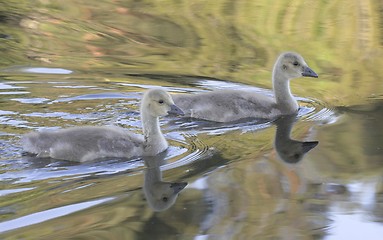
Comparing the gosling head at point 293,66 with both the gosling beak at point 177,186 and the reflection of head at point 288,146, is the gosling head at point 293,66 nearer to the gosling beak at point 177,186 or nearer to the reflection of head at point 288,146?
the reflection of head at point 288,146

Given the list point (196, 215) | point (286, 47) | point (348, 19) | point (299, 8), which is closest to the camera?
point (196, 215)

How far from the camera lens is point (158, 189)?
251 inches

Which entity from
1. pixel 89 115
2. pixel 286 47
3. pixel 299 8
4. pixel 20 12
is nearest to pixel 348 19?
pixel 299 8

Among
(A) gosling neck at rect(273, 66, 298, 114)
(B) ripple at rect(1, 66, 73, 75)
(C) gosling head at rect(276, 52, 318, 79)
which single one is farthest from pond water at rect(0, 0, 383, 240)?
(C) gosling head at rect(276, 52, 318, 79)

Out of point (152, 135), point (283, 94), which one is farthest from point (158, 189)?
point (283, 94)

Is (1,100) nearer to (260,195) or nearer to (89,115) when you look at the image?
(89,115)

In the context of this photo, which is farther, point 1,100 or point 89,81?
point 89,81

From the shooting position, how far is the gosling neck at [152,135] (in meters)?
7.44

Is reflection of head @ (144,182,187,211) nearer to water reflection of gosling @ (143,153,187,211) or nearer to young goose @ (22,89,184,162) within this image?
→ water reflection of gosling @ (143,153,187,211)

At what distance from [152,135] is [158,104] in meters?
0.27

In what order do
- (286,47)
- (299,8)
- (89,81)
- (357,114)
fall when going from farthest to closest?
1. (299,8)
2. (286,47)
3. (89,81)
4. (357,114)

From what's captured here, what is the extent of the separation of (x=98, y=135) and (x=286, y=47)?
505 centimetres

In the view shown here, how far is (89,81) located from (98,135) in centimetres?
283

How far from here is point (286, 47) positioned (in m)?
11.8
